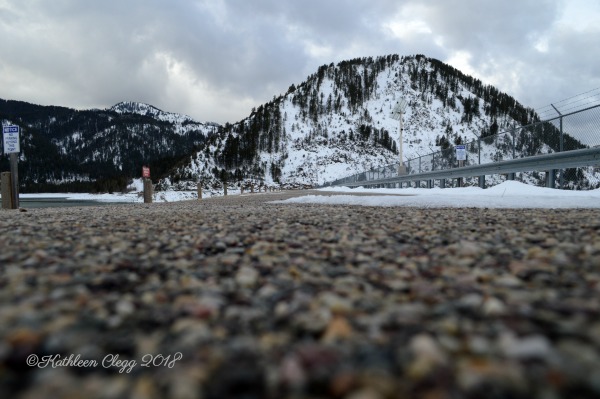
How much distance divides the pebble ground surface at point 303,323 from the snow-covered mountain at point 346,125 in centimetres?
8946

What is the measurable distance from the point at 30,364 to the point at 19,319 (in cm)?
36

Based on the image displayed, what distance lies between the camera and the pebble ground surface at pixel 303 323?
3.24ft

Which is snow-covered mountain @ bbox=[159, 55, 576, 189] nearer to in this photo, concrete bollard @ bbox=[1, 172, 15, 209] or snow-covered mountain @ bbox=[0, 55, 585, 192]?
snow-covered mountain @ bbox=[0, 55, 585, 192]

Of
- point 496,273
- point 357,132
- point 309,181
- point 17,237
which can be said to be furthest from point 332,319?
point 357,132

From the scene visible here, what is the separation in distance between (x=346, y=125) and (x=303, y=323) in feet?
397

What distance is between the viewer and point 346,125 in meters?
118

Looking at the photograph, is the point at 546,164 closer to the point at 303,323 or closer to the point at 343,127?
the point at 303,323

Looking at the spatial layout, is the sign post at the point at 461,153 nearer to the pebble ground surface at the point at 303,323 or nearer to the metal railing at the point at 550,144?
the metal railing at the point at 550,144

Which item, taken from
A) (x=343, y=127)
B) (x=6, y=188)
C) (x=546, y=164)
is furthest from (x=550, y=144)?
(x=343, y=127)

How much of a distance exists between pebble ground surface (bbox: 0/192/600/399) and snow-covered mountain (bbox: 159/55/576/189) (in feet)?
294

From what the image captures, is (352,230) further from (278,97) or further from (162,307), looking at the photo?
(278,97)

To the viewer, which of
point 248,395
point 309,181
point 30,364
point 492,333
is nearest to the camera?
point 248,395

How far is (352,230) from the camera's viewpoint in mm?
3654

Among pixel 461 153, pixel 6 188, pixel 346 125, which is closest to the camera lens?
pixel 6 188
